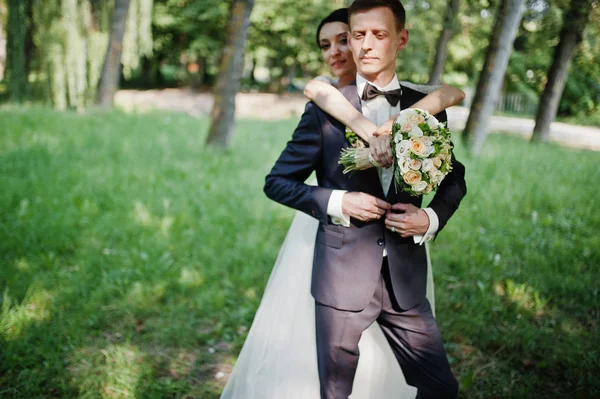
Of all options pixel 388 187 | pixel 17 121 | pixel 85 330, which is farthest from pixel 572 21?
pixel 17 121

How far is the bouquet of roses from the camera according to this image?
166cm

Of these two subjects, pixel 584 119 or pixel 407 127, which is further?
pixel 584 119

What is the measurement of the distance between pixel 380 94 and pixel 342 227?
64 centimetres

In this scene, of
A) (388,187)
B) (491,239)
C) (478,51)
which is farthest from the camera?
(478,51)

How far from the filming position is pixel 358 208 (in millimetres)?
1910

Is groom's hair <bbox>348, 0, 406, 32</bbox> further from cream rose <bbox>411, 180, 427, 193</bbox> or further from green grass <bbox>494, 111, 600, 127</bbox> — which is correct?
green grass <bbox>494, 111, 600, 127</bbox>

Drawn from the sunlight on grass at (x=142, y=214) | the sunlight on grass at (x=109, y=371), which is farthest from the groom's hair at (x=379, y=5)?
the sunlight on grass at (x=142, y=214)

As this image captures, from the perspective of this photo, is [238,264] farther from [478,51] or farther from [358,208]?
[478,51]

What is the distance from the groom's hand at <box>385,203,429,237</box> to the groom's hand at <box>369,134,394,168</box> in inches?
9.2

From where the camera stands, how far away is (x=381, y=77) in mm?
2057

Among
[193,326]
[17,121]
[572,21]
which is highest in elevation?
[572,21]

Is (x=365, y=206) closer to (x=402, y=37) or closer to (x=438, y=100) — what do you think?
(x=438, y=100)

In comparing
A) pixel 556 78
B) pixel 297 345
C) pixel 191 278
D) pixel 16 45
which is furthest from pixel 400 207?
pixel 16 45

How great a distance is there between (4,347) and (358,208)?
9.24 feet
